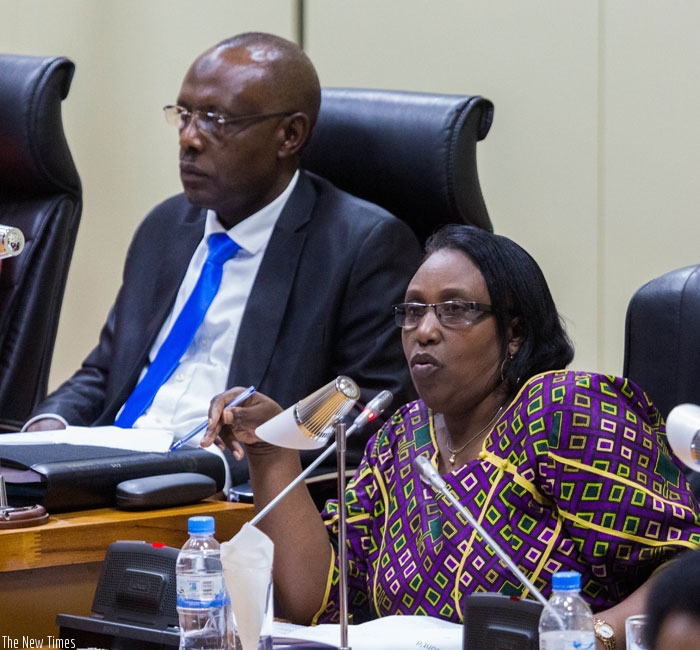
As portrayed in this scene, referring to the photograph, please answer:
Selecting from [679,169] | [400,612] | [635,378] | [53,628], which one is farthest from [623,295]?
[53,628]

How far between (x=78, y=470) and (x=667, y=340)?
88 centimetres

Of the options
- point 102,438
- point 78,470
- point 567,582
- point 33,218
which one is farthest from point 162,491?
point 33,218

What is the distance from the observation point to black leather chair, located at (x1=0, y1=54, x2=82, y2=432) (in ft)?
9.00

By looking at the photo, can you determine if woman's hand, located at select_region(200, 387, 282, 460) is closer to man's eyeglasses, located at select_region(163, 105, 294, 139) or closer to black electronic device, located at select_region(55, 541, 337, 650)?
black electronic device, located at select_region(55, 541, 337, 650)

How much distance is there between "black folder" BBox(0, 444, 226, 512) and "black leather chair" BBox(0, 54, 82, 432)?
0.80 meters

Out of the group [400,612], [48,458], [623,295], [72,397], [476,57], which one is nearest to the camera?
[400,612]

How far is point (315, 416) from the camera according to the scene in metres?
1.38

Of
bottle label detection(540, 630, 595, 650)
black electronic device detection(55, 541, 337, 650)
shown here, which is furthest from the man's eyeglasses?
bottle label detection(540, 630, 595, 650)

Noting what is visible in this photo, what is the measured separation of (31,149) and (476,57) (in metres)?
1.12

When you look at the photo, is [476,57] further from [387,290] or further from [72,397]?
[72,397]

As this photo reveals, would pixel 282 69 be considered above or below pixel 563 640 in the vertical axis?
above

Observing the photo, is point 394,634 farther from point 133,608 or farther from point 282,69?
point 282,69

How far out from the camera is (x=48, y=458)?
189 cm

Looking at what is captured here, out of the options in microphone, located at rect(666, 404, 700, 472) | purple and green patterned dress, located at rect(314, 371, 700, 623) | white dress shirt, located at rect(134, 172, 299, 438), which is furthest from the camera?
white dress shirt, located at rect(134, 172, 299, 438)
